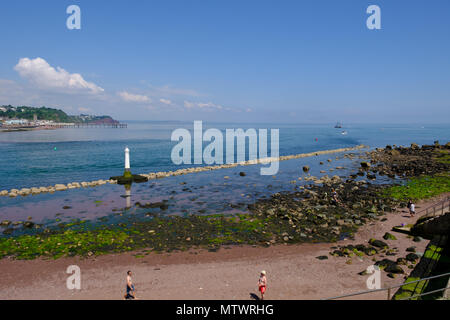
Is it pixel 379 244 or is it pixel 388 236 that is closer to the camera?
pixel 379 244

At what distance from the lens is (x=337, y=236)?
21.7 m

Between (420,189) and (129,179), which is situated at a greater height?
(129,179)

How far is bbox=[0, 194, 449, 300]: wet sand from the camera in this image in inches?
542

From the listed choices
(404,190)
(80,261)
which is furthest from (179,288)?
(404,190)

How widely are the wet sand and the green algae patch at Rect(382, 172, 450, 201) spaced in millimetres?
15291

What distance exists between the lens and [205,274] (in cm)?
1577

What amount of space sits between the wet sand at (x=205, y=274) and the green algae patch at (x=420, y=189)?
50.2 ft

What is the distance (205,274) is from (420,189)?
32.8 meters
